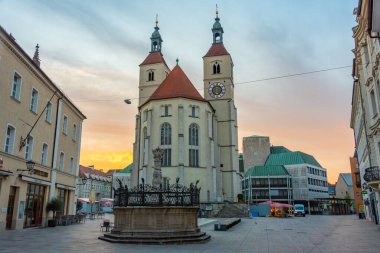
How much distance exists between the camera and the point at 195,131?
5028 cm

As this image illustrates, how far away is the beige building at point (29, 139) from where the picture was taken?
1903 centimetres

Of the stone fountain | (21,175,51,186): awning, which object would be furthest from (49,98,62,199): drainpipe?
the stone fountain

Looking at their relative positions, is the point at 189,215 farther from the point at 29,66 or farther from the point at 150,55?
the point at 150,55

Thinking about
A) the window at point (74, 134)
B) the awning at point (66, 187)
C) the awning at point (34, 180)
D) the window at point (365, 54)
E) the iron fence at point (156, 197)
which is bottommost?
the iron fence at point (156, 197)

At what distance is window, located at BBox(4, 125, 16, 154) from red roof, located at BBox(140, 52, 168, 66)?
45.4 meters

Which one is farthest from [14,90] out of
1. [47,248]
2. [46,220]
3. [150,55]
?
[150,55]

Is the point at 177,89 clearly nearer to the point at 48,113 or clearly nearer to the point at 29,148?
the point at 48,113

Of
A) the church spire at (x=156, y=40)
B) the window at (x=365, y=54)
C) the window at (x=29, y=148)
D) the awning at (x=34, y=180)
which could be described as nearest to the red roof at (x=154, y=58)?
the church spire at (x=156, y=40)

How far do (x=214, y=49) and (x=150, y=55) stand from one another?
12.6 meters

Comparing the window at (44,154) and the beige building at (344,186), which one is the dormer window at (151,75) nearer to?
the window at (44,154)

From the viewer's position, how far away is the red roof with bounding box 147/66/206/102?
51.0 m

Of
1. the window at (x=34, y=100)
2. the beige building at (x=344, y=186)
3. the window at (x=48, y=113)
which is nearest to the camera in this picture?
the window at (x=34, y=100)

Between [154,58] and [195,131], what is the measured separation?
21.3m

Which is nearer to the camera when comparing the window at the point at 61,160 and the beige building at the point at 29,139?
the beige building at the point at 29,139
